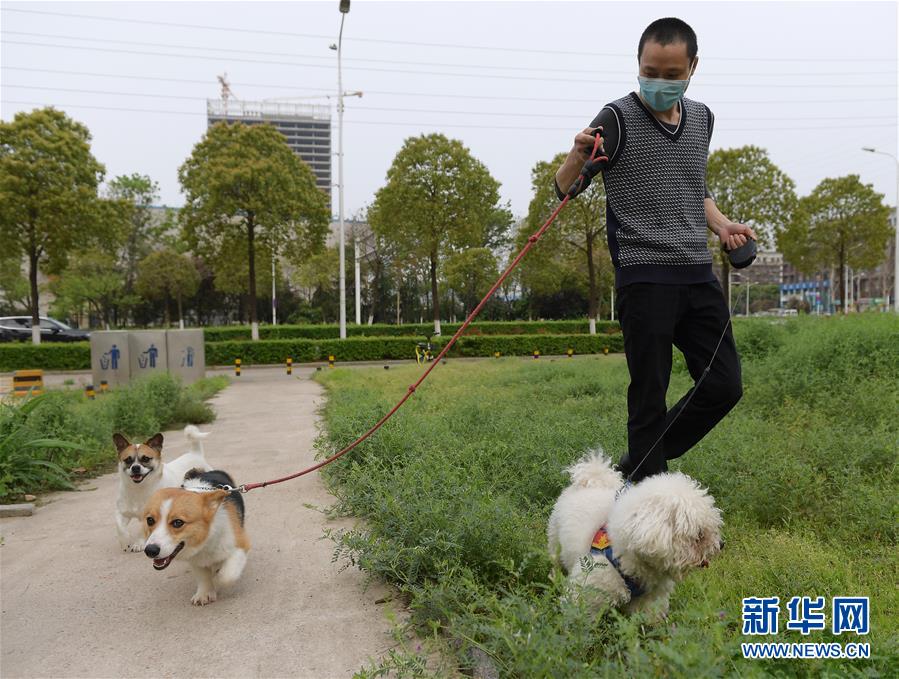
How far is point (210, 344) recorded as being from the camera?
19.3 m

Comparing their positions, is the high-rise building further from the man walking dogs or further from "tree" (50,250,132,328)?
the man walking dogs

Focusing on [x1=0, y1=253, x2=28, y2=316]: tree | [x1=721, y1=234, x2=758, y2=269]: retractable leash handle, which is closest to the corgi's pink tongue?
[x1=721, y1=234, x2=758, y2=269]: retractable leash handle

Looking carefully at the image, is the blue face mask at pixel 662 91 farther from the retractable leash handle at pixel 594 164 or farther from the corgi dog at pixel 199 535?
the corgi dog at pixel 199 535

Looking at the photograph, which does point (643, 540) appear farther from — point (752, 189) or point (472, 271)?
point (472, 271)

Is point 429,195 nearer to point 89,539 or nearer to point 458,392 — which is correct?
point 458,392

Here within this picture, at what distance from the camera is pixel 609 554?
7.00 feet

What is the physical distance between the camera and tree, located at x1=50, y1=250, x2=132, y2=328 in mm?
34969

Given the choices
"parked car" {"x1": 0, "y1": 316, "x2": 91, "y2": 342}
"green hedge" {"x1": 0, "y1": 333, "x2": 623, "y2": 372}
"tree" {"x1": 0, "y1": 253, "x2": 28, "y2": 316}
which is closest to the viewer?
"green hedge" {"x1": 0, "y1": 333, "x2": 623, "y2": 372}

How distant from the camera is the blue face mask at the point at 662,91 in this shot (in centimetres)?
247

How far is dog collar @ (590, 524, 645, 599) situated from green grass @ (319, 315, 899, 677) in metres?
0.14

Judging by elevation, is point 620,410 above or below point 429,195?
below

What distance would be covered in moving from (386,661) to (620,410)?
4.44 meters

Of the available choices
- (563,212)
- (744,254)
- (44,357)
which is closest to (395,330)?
(563,212)

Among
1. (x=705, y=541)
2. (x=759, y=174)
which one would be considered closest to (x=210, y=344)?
(x=705, y=541)
